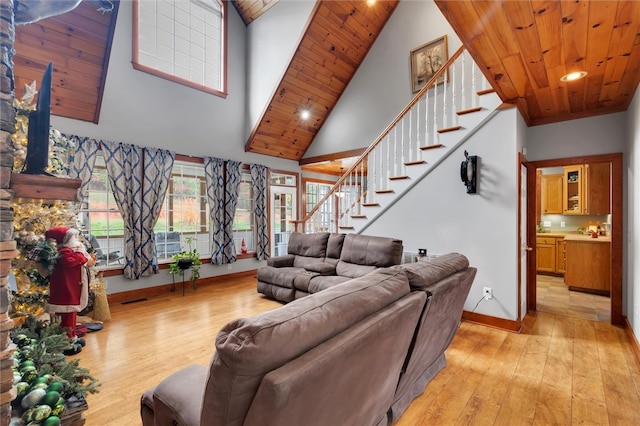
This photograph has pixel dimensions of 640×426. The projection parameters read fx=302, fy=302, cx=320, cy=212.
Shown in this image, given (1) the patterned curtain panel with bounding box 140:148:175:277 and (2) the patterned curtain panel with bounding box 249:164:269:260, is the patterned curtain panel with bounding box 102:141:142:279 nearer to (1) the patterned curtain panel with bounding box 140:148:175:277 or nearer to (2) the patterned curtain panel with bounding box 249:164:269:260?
(1) the patterned curtain panel with bounding box 140:148:175:277

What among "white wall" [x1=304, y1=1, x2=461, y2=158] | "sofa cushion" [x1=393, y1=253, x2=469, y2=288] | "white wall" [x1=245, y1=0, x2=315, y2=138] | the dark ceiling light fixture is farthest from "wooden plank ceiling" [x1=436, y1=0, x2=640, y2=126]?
"white wall" [x1=245, y1=0, x2=315, y2=138]

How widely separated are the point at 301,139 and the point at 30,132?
5.75m

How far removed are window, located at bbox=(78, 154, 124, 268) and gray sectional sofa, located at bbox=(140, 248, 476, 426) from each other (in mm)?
3919

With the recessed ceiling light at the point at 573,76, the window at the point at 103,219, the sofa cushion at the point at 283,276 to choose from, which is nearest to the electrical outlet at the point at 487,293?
the sofa cushion at the point at 283,276

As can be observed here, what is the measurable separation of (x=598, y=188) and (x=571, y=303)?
2.09 metres

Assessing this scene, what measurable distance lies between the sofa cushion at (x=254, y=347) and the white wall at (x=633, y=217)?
336 cm

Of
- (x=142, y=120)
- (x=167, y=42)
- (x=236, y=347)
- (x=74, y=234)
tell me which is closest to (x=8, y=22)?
(x=236, y=347)

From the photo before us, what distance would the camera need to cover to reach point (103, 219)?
180 inches

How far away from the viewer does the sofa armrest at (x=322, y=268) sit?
4285 mm

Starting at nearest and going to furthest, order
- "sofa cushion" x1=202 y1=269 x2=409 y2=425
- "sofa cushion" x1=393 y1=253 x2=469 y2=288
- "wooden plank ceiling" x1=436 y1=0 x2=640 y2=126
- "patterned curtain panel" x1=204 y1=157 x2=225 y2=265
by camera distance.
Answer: "sofa cushion" x1=202 y1=269 x2=409 y2=425, "sofa cushion" x1=393 y1=253 x2=469 y2=288, "wooden plank ceiling" x1=436 y1=0 x2=640 y2=126, "patterned curtain panel" x1=204 y1=157 x2=225 y2=265

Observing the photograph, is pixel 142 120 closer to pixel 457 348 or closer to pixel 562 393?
pixel 457 348

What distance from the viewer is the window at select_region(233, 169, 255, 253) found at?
6.31 meters

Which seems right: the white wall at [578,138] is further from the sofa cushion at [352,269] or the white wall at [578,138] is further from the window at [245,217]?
the window at [245,217]

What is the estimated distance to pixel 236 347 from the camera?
823 mm
